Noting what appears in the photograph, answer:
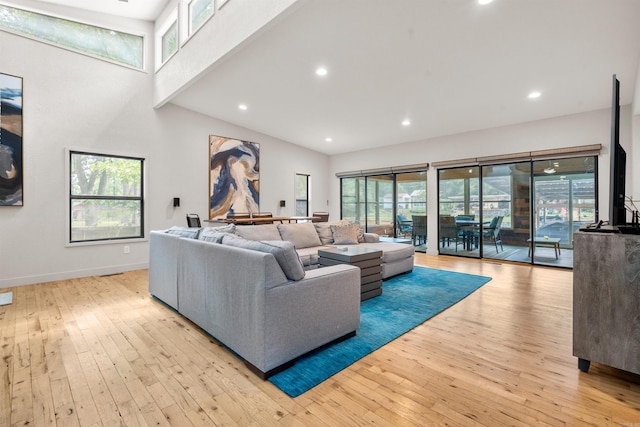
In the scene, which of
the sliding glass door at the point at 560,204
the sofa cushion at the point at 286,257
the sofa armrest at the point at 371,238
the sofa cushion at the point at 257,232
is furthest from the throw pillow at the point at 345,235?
the sliding glass door at the point at 560,204

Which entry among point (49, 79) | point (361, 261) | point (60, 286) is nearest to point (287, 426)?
point (361, 261)

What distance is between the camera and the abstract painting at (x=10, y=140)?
4.29 m

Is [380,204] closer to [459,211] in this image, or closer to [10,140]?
[459,211]

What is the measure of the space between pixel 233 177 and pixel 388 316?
16.7ft

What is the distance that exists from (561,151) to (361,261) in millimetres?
4417

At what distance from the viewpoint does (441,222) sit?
698 cm

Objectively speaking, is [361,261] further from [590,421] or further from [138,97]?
[138,97]

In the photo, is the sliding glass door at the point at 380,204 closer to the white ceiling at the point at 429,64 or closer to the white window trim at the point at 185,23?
the white ceiling at the point at 429,64

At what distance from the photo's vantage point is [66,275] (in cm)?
483

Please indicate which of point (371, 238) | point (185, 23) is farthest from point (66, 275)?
point (371, 238)

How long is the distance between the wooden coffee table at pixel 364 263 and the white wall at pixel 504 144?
3854 mm

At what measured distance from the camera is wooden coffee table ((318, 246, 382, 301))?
348 cm

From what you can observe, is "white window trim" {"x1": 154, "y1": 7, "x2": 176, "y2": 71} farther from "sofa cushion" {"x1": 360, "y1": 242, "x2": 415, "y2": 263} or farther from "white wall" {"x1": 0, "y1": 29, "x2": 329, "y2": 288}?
"sofa cushion" {"x1": 360, "y1": 242, "x2": 415, "y2": 263}

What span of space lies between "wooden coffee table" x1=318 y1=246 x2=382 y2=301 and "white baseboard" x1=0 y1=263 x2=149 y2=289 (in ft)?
12.7
